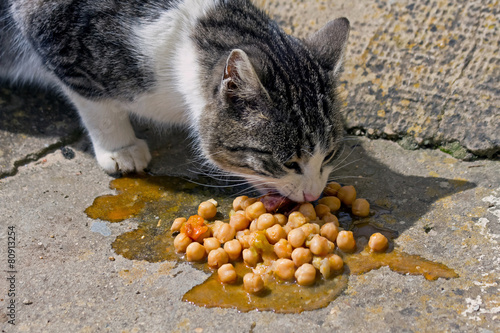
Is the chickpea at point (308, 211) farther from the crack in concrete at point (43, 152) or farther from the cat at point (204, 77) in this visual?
the crack in concrete at point (43, 152)

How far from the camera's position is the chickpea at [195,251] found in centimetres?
206

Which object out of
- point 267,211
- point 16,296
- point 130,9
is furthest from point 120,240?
point 130,9

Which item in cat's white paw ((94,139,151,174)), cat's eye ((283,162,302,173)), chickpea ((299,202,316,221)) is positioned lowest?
cat's white paw ((94,139,151,174))

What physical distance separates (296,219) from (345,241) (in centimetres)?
24

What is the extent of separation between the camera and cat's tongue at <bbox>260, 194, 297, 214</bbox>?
2227 mm

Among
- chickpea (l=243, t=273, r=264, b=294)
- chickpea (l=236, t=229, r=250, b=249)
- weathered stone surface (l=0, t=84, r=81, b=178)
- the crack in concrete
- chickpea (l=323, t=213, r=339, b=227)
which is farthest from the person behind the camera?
weathered stone surface (l=0, t=84, r=81, b=178)

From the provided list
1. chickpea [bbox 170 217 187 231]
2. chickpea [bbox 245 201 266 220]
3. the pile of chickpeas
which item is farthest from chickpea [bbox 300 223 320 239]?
chickpea [bbox 170 217 187 231]

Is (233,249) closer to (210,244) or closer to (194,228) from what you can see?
(210,244)

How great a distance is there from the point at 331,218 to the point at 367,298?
1.49 ft

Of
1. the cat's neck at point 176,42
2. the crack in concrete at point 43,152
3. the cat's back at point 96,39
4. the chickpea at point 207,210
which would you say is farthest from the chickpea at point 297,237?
the crack in concrete at point 43,152

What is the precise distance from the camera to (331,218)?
222 centimetres

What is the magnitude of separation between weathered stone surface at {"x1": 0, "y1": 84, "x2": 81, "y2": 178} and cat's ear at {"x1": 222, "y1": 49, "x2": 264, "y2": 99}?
139 cm

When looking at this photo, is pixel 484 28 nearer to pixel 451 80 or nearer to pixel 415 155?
pixel 451 80

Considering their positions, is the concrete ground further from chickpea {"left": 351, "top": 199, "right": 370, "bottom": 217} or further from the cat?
the cat
